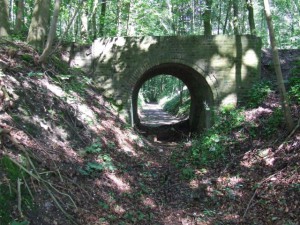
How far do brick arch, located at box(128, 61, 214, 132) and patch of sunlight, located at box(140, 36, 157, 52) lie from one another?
2.11 ft

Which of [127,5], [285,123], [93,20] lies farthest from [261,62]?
[93,20]

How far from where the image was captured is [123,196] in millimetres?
6082

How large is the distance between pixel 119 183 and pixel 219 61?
6.82m

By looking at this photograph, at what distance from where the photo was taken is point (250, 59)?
11547 mm

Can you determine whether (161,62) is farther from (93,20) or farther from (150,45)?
(93,20)

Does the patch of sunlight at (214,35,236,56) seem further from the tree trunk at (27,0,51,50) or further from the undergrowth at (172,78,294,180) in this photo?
the tree trunk at (27,0,51,50)

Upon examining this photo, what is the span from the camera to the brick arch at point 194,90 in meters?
11.8

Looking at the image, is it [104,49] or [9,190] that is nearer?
[9,190]

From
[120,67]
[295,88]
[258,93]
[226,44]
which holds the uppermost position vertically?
[226,44]

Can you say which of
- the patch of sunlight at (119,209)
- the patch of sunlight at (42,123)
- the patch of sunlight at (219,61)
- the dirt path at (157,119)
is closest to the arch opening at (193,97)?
the patch of sunlight at (219,61)

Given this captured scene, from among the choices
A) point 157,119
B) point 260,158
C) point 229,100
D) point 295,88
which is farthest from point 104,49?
point 157,119

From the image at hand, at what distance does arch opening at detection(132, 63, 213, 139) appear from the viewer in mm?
12078

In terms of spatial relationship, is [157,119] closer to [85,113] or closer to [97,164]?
[85,113]

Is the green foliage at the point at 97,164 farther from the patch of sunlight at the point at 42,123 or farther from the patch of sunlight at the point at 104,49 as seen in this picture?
the patch of sunlight at the point at 104,49
